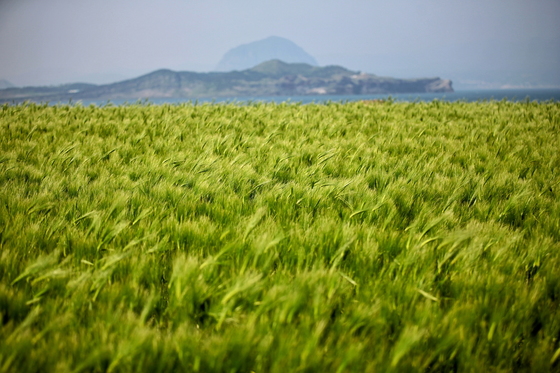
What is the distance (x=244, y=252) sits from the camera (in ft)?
4.52

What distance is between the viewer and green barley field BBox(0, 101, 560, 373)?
2.90 ft

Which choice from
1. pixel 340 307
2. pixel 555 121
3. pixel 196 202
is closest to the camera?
pixel 340 307

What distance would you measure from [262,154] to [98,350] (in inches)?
99.7

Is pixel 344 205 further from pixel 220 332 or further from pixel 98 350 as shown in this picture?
pixel 98 350

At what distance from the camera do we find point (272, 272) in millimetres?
1302

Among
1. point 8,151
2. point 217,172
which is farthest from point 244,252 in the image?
point 8,151

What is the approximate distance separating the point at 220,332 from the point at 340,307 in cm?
43

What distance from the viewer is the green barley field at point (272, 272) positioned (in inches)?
34.9

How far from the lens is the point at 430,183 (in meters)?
2.38

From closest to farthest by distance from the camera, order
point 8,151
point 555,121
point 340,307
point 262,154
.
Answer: point 340,307 < point 8,151 < point 262,154 < point 555,121

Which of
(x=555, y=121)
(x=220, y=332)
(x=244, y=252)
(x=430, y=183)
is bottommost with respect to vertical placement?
(x=220, y=332)

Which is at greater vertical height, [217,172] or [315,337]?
[217,172]

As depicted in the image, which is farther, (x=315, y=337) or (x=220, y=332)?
(x=220, y=332)

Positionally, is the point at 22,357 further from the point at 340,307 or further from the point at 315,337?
the point at 340,307
